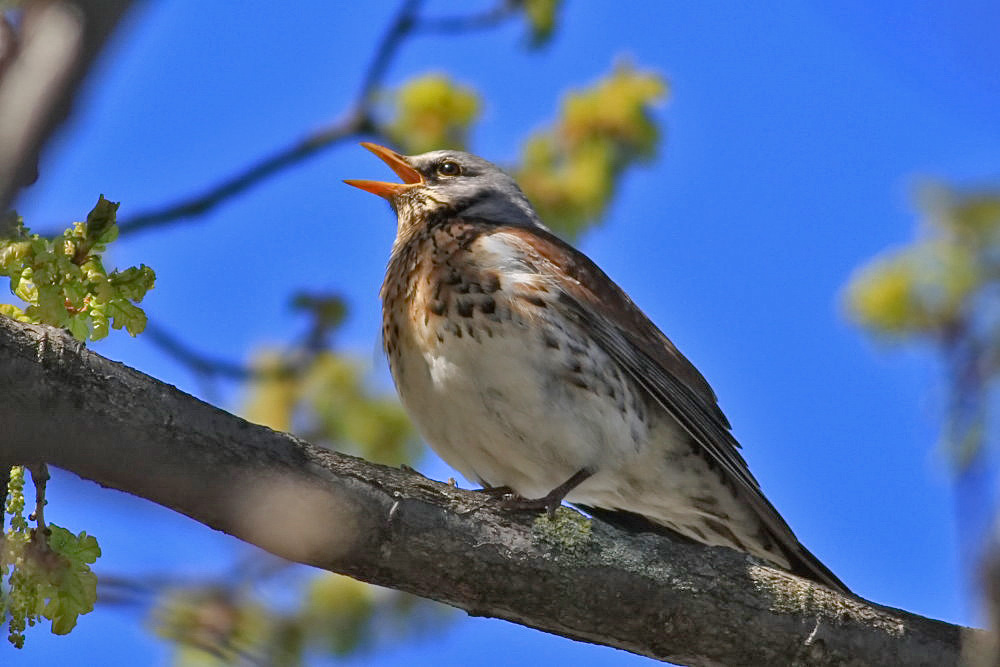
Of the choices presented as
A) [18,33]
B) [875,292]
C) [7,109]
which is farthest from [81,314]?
[875,292]

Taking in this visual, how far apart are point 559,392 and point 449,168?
2227 millimetres

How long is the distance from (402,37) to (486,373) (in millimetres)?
1998

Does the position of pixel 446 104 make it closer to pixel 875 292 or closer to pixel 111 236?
pixel 875 292

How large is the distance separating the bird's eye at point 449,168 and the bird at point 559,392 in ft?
2.77

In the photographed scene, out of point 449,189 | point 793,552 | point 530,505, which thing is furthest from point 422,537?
point 449,189

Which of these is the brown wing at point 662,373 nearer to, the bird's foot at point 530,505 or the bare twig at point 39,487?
the bird's foot at point 530,505

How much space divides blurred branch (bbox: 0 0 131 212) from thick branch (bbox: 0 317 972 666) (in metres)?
1.86

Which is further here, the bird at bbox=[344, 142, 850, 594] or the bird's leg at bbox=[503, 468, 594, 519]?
the bird at bbox=[344, 142, 850, 594]

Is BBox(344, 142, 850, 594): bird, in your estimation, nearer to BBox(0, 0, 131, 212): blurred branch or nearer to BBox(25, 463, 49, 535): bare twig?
BBox(25, 463, 49, 535): bare twig

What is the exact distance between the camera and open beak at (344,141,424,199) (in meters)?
7.17

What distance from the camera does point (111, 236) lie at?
3.37 metres

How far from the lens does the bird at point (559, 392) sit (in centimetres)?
559

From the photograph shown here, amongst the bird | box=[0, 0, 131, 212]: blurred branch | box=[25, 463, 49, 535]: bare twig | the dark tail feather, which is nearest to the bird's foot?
the bird

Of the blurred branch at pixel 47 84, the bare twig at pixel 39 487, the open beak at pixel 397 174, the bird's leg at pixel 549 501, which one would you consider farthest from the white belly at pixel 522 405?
the blurred branch at pixel 47 84
